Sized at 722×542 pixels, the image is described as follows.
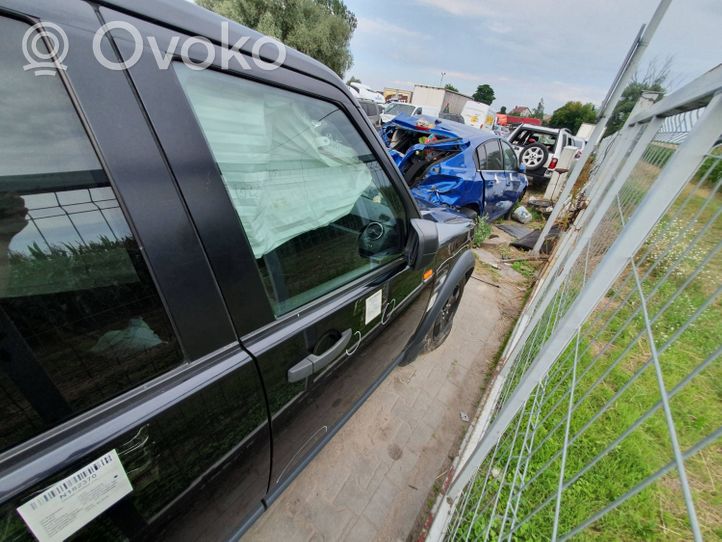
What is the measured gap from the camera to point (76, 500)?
62cm

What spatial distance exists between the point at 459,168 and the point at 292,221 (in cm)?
403

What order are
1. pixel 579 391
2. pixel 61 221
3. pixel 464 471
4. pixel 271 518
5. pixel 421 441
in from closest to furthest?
pixel 61 221 → pixel 464 471 → pixel 271 518 → pixel 421 441 → pixel 579 391

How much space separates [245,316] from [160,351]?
8.8 inches

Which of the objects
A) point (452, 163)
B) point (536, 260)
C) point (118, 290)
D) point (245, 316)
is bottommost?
point (536, 260)

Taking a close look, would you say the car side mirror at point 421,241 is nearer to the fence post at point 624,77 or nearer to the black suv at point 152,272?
the black suv at point 152,272

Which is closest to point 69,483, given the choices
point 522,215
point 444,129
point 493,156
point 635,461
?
point 635,461

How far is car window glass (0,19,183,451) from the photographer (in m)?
0.57

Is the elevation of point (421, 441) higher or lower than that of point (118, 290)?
lower

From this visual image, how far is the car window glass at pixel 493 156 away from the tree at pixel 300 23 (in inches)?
626

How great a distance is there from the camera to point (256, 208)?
3.27 ft

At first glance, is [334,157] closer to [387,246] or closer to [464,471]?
[387,246]

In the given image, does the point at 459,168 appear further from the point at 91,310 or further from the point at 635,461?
the point at 91,310

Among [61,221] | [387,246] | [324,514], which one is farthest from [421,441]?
[61,221]

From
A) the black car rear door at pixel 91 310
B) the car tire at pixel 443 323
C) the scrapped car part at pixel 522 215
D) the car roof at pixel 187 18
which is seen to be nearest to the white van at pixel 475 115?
the scrapped car part at pixel 522 215
